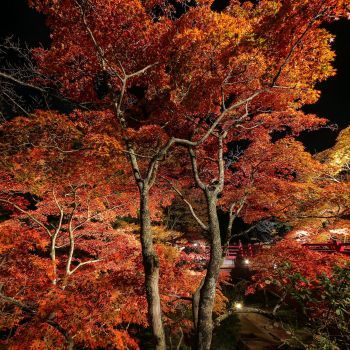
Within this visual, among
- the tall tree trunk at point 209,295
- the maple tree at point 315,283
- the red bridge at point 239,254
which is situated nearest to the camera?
the maple tree at point 315,283

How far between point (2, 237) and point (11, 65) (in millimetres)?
5390

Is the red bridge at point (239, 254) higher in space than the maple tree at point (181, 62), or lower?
lower

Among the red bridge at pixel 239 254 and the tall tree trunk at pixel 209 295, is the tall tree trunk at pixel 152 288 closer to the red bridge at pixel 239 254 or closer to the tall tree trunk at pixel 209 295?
the tall tree trunk at pixel 209 295

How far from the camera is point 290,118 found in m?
11.3

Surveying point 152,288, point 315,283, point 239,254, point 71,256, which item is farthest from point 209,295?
point 239,254

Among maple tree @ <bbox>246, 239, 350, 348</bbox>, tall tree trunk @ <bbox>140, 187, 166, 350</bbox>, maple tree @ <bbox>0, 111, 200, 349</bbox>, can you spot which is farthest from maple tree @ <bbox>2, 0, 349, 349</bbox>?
maple tree @ <bbox>246, 239, 350, 348</bbox>

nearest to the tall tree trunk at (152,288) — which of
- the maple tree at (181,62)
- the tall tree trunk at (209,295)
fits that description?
the maple tree at (181,62)

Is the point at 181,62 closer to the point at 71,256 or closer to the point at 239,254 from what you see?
the point at 71,256

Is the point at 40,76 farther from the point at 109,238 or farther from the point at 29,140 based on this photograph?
the point at 109,238

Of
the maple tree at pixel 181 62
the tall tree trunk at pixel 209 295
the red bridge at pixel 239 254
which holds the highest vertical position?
the maple tree at pixel 181 62

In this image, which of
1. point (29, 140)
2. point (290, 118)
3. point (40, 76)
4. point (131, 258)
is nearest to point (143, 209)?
→ point (29, 140)

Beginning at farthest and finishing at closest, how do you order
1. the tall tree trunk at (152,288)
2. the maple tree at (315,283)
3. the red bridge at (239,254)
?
1. the red bridge at (239,254)
2. the tall tree trunk at (152,288)
3. the maple tree at (315,283)

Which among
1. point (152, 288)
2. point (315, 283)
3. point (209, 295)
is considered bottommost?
point (315, 283)

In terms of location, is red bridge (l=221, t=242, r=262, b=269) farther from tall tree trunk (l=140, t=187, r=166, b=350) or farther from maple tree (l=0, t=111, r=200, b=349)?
tall tree trunk (l=140, t=187, r=166, b=350)
